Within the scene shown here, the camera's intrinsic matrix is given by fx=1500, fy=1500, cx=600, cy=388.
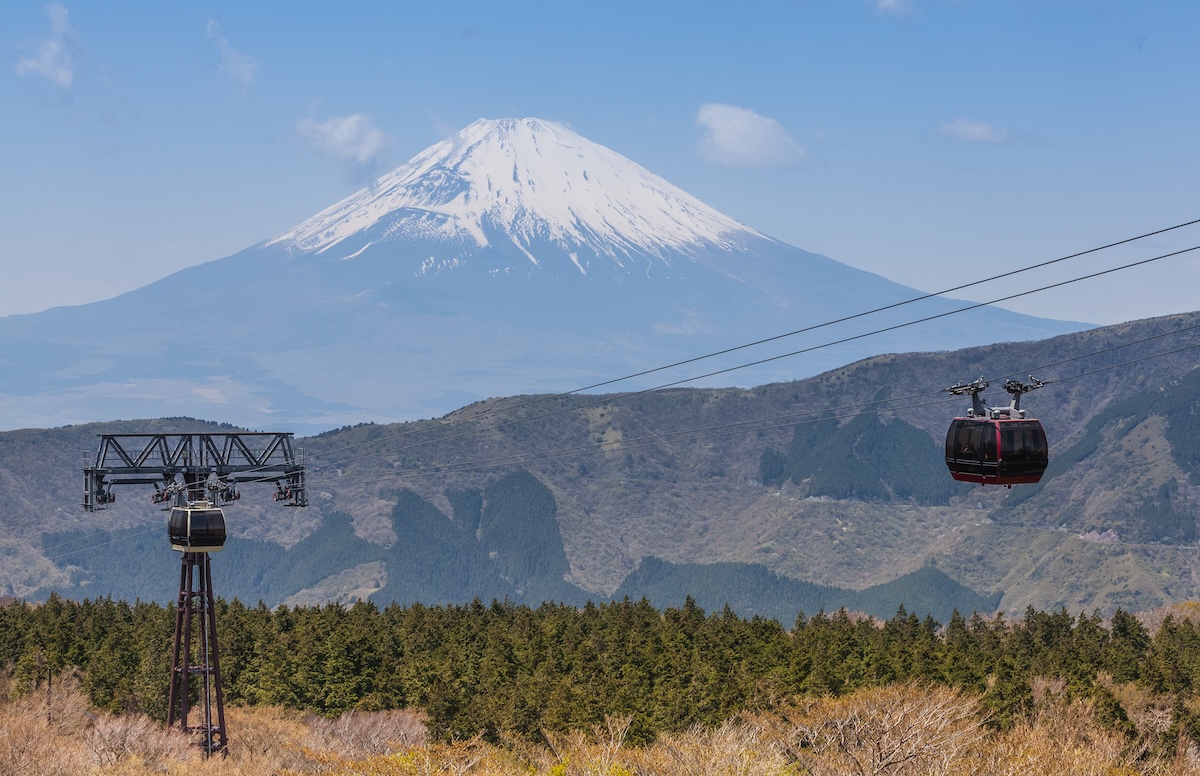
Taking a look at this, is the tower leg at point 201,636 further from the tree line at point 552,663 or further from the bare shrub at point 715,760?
the bare shrub at point 715,760

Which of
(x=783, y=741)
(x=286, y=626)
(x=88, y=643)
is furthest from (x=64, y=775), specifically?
(x=286, y=626)

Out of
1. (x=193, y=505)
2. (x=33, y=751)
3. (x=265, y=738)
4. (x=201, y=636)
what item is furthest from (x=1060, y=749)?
(x=265, y=738)

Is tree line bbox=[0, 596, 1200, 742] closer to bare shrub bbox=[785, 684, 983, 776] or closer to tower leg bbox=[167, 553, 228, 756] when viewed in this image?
tower leg bbox=[167, 553, 228, 756]

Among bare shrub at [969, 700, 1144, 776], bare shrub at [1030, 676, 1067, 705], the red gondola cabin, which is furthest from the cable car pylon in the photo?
bare shrub at [1030, 676, 1067, 705]

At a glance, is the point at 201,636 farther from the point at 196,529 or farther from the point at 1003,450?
the point at 1003,450

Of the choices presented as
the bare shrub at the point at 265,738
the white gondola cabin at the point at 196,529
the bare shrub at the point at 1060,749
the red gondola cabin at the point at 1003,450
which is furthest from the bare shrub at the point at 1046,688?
the white gondola cabin at the point at 196,529
